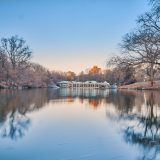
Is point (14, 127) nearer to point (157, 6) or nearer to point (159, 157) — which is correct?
point (159, 157)

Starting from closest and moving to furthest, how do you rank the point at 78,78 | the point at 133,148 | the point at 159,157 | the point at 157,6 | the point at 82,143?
the point at 159,157 < the point at 133,148 < the point at 82,143 < the point at 157,6 < the point at 78,78

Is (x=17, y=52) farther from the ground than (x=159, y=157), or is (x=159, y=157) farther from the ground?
(x=17, y=52)

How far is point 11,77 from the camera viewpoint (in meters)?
53.2

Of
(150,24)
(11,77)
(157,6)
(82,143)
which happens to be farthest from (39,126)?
(11,77)

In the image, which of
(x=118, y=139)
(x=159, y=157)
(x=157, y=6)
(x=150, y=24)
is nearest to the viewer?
(x=159, y=157)

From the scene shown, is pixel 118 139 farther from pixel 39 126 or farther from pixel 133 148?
pixel 39 126

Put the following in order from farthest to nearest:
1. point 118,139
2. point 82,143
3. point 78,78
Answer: point 78,78, point 118,139, point 82,143

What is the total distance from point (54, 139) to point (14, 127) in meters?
1.82

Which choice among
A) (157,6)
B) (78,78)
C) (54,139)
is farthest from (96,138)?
(78,78)

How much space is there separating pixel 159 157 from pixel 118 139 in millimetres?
1545

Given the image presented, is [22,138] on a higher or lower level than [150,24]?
lower

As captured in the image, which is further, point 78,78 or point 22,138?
point 78,78

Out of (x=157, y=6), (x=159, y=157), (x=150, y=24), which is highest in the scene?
(x=150, y=24)

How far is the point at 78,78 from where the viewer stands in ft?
393
